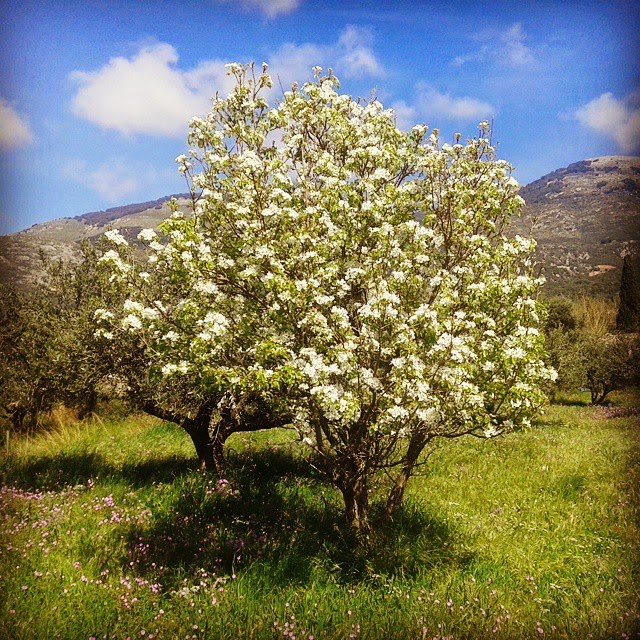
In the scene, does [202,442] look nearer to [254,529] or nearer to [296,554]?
[254,529]

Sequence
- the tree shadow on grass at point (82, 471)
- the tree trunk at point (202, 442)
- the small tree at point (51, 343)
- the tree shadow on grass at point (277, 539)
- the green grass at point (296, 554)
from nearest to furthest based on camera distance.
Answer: the green grass at point (296, 554) < the tree shadow on grass at point (277, 539) < the tree shadow on grass at point (82, 471) < the tree trunk at point (202, 442) < the small tree at point (51, 343)

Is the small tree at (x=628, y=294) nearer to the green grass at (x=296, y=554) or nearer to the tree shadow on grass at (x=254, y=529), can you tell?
the green grass at (x=296, y=554)

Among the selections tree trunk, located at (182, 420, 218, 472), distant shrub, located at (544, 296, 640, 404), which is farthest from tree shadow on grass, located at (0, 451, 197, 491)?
distant shrub, located at (544, 296, 640, 404)

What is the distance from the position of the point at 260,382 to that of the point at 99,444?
10.9m

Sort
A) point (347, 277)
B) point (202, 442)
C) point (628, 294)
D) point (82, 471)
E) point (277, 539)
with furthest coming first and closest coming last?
point (628, 294) → point (202, 442) → point (82, 471) → point (277, 539) → point (347, 277)

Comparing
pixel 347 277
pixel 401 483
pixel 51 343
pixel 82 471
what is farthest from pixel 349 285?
pixel 51 343

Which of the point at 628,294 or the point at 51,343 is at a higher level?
the point at 628,294

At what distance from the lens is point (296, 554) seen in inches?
324

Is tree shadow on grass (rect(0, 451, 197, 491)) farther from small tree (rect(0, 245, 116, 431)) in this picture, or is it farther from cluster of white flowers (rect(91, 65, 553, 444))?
cluster of white flowers (rect(91, 65, 553, 444))

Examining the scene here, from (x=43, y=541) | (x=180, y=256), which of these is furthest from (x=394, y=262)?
(x=43, y=541)

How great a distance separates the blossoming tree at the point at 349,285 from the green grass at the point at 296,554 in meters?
1.48

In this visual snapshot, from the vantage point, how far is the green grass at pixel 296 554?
635cm

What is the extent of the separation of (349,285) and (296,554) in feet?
16.4

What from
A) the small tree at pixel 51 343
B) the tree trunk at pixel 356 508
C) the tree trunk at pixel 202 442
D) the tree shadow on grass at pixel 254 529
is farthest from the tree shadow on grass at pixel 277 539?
the small tree at pixel 51 343
